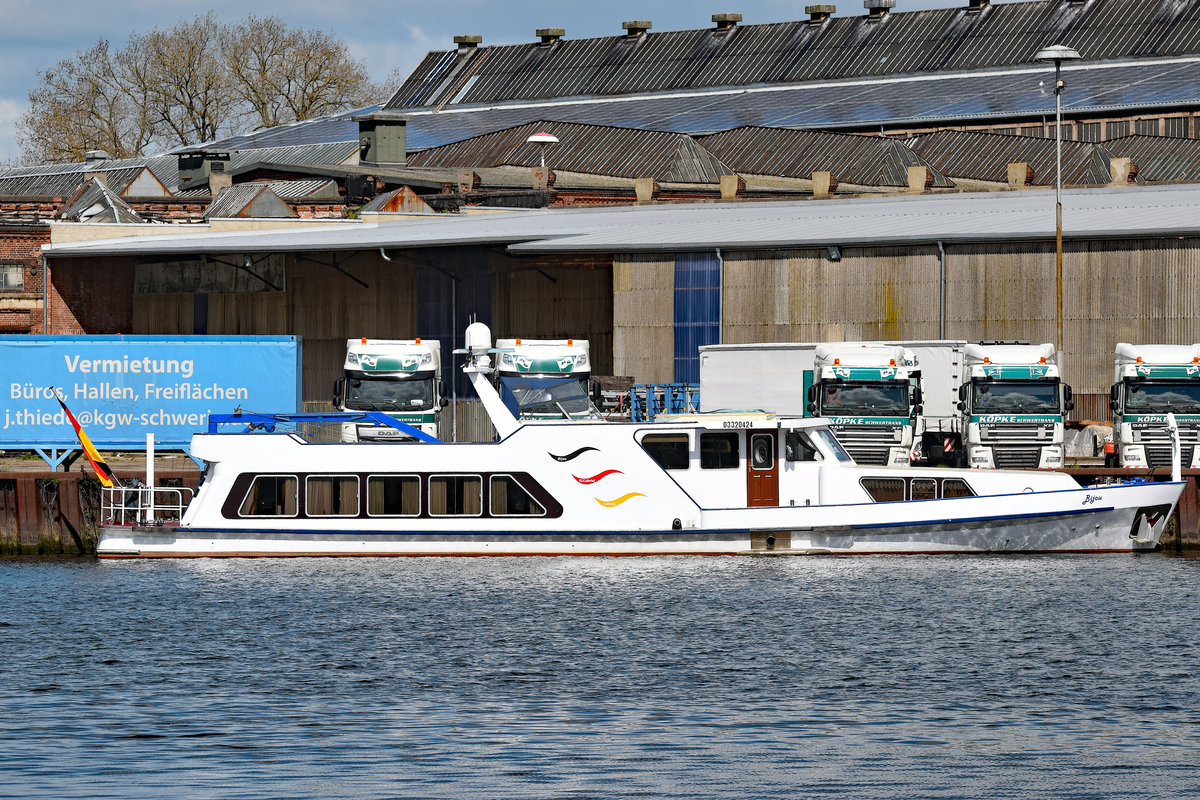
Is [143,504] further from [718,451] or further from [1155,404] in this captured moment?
[1155,404]

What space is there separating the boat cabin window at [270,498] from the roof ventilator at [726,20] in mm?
87936

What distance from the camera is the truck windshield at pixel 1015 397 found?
4616 centimetres

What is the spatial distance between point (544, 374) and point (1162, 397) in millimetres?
16184

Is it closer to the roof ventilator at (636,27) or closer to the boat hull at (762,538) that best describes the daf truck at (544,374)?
the boat hull at (762,538)

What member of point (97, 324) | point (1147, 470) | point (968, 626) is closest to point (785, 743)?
point (968, 626)

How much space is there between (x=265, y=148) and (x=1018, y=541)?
83247 mm

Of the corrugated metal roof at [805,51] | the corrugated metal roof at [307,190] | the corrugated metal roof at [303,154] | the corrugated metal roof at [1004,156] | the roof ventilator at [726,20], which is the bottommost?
the corrugated metal roof at [307,190]

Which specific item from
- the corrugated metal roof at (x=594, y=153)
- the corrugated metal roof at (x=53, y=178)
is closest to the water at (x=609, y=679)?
Result: the corrugated metal roof at (x=594, y=153)

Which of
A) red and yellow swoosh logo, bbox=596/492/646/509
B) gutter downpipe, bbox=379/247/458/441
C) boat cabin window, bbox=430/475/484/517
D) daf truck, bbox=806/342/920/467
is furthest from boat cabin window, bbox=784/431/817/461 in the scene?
gutter downpipe, bbox=379/247/458/441

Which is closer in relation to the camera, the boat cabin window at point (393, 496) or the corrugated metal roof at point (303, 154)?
the boat cabin window at point (393, 496)

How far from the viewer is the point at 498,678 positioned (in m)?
27.1

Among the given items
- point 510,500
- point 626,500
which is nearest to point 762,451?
point 626,500

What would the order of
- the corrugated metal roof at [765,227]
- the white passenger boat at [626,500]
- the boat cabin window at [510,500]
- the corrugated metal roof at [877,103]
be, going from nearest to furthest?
the white passenger boat at [626,500] < the boat cabin window at [510,500] < the corrugated metal roof at [765,227] < the corrugated metal roof at [877,103]

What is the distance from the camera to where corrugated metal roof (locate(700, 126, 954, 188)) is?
94000mm
